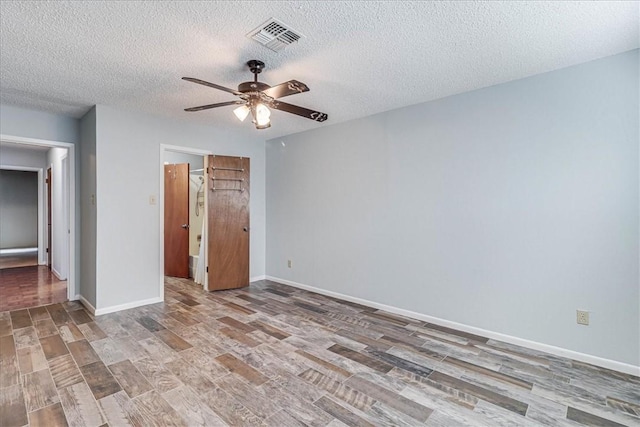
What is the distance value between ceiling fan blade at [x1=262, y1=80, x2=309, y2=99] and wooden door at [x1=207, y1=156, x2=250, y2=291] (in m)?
2.64

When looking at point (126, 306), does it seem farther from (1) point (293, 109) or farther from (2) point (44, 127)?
(1) point (293, 109)

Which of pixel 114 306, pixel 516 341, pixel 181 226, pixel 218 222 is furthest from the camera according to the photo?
pixel 181 226

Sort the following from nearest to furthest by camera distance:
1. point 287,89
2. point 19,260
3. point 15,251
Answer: point 287,89, point 19,260, point 15,251

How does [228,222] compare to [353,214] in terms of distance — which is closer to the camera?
[353,214]

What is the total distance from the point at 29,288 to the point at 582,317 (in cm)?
715

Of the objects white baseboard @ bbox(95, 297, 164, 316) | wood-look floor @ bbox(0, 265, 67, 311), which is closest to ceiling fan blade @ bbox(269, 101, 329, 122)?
white baseboard @ bbox(95, 297, 164, 316)

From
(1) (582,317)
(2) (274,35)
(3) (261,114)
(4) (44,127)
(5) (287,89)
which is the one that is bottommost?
(1) (582,317)

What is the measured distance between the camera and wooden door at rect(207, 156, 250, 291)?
188 inches

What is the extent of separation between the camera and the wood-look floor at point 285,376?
6.35 feet

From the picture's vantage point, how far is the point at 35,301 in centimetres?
422

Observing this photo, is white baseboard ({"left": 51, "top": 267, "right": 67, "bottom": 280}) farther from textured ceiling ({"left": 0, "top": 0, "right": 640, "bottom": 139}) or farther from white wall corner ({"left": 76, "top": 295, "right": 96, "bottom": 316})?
textured ceiling ({"left": 0, "top": 0, "right": 640, "bottom": 139})

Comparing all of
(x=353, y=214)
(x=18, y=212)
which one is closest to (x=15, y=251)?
(x=18, y=212)

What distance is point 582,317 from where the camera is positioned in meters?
2.63

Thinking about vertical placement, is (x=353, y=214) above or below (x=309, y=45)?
below
